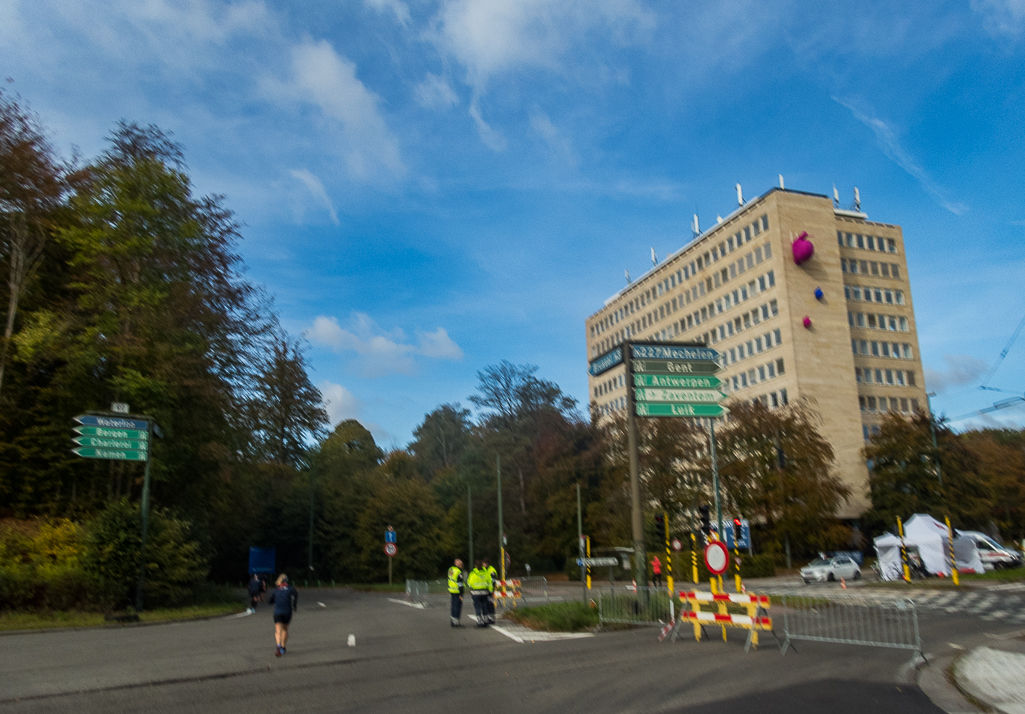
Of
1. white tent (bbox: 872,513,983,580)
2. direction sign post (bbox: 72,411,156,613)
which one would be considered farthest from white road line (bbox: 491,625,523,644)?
white tent (bbox: 872,513,983,580)

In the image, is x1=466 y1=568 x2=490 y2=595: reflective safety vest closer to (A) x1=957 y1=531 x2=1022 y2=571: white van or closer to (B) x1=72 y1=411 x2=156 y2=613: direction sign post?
(B) x1=72 y1=411 x2=156 y2=613: direction sign post

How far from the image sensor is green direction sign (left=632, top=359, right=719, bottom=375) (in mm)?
18000

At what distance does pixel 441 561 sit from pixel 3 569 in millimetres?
37748

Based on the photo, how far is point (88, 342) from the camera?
26.8m

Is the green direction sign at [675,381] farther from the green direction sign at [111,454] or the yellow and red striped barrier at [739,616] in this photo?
the green direction sign at [111,454]

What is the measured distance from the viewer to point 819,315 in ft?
211

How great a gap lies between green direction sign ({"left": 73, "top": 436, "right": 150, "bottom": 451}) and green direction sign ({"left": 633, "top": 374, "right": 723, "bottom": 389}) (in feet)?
52.1

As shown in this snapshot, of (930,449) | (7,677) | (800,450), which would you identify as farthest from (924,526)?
(7,677)

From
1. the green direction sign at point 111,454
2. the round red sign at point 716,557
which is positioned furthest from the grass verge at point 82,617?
the round red sign at point 716,557

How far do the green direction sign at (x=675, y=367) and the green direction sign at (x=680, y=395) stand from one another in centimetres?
46

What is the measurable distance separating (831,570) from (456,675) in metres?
33.4

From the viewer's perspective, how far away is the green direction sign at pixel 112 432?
22172 millimetres

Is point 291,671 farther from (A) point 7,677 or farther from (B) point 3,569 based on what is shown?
(B) point 3,569

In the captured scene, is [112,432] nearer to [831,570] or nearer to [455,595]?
[455,595]
